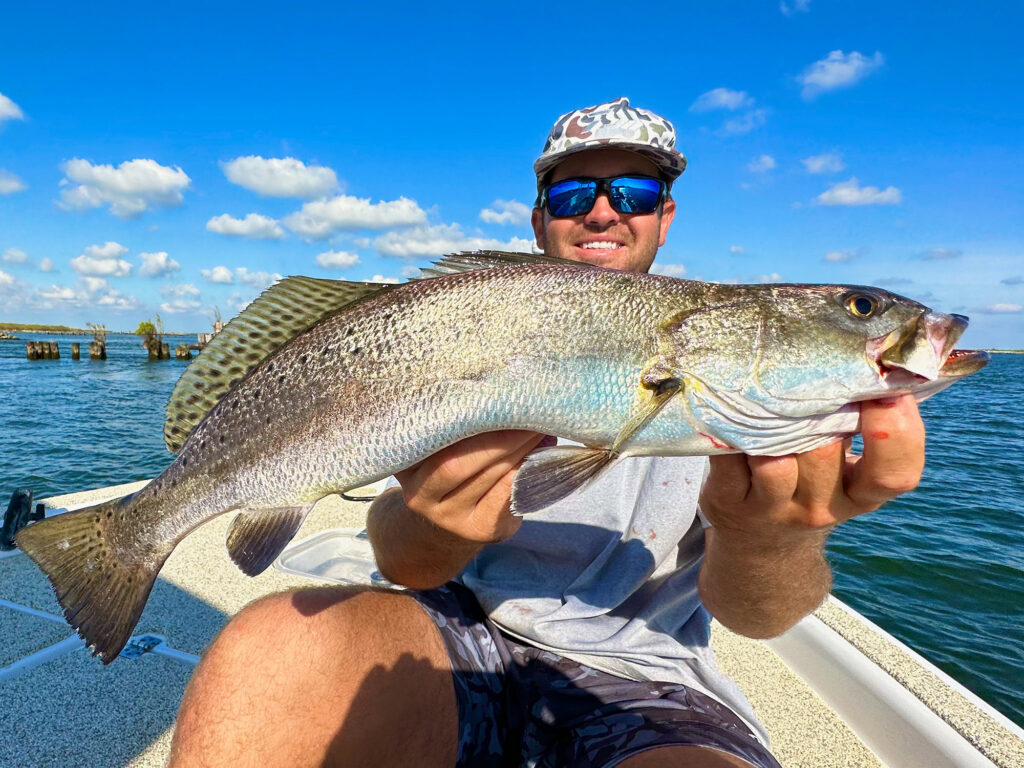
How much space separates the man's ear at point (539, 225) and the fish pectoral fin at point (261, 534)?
2.88 m

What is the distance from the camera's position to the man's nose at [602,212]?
3926mm

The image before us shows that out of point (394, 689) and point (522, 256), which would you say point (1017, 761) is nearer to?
point (394, 689)

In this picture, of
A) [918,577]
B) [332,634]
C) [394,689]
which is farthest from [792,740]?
[918,577]

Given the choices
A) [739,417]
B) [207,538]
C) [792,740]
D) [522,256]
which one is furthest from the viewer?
[207,538]

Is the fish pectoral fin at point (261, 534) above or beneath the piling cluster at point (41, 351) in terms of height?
above

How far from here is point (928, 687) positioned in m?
3.45

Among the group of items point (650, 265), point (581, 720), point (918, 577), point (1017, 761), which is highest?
point (650, 265)

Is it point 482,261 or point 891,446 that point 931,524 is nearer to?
point 891,446

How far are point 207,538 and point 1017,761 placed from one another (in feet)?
20.9

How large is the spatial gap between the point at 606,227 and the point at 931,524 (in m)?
12.3

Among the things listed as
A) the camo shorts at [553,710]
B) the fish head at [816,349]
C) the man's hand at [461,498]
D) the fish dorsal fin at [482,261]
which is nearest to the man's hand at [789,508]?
the fish head at [816,349]

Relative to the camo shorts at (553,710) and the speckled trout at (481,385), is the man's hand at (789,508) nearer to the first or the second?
the speckled trout at (481,385)

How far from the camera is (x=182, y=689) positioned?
141 inches

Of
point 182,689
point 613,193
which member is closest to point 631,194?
point 613,193
